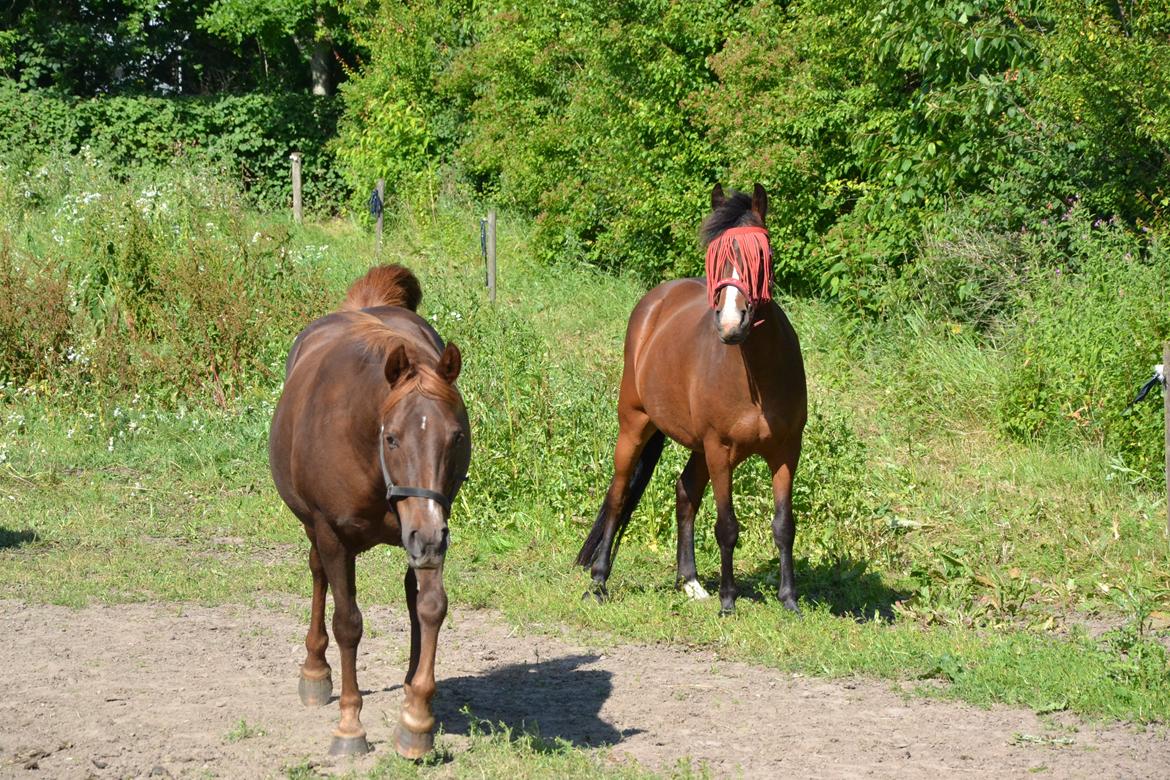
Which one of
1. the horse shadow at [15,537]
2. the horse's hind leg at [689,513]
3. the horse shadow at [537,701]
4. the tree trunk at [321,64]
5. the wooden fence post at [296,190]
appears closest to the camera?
the horse shadow at [537,701]

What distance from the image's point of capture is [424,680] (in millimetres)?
4512

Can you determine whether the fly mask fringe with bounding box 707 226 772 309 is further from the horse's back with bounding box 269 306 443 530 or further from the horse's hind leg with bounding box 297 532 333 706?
the horse's hind leg with bounding box 297 532 333 706

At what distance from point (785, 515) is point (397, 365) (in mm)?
3344

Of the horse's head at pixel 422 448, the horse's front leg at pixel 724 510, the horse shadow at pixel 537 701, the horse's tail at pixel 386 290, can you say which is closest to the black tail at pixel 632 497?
the horse's front leg at pixel 724 510

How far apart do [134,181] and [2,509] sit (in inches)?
381

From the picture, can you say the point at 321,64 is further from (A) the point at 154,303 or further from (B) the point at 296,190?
(A) the point at 154,303

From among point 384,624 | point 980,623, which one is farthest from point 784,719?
point 384,624

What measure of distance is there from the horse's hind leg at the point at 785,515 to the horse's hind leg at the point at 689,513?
642mm

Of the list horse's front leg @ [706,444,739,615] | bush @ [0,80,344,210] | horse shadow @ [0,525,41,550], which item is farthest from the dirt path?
bush @ [0,80,344,210]

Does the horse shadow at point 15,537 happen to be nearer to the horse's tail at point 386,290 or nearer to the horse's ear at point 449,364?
the horse's tail at point 386,290

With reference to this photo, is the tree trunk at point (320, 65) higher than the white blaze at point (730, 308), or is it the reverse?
the tree trunk at point (320, 65)

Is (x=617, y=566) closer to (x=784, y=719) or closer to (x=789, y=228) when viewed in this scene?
(x=784, y=719)

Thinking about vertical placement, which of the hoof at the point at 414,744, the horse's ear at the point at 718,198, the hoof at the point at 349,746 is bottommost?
the hoof at the point at 349,746

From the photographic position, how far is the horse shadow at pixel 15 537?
8.84 metres
